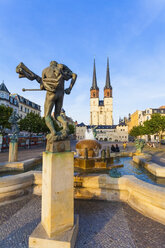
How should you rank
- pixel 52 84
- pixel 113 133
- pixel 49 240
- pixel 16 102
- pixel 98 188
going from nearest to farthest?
pixel 49 240 < pixel 52 84 < pixel 98 188 < pixel 16 102 < pixel 113 133

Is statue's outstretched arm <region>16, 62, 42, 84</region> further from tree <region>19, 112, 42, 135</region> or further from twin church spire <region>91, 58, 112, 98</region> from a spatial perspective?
twin church spire <region>91, 58, 112, 98</region>

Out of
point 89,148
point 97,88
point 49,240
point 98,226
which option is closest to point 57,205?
point 49,240

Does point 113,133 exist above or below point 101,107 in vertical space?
below

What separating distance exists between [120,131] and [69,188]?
108 meters

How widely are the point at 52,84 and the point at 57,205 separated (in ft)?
7.96

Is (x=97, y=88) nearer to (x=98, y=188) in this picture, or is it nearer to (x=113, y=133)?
(x=113, y=133)

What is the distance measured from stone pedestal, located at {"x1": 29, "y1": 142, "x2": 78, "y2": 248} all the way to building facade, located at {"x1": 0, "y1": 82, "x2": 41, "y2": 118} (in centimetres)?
4701

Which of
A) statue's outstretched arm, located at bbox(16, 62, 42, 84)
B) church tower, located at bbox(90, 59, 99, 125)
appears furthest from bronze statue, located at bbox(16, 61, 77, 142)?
church tower, located at bbox(90, 59, 99, 125)

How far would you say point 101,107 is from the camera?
122125mm

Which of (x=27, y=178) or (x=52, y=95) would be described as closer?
(x=52, y=95)

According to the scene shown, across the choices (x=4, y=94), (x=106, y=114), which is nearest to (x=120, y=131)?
(x=106, y=114)

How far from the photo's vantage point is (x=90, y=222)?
10.5 feet

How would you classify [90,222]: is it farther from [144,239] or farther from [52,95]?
[52,95]

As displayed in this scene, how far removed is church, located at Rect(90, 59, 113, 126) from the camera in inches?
4692
